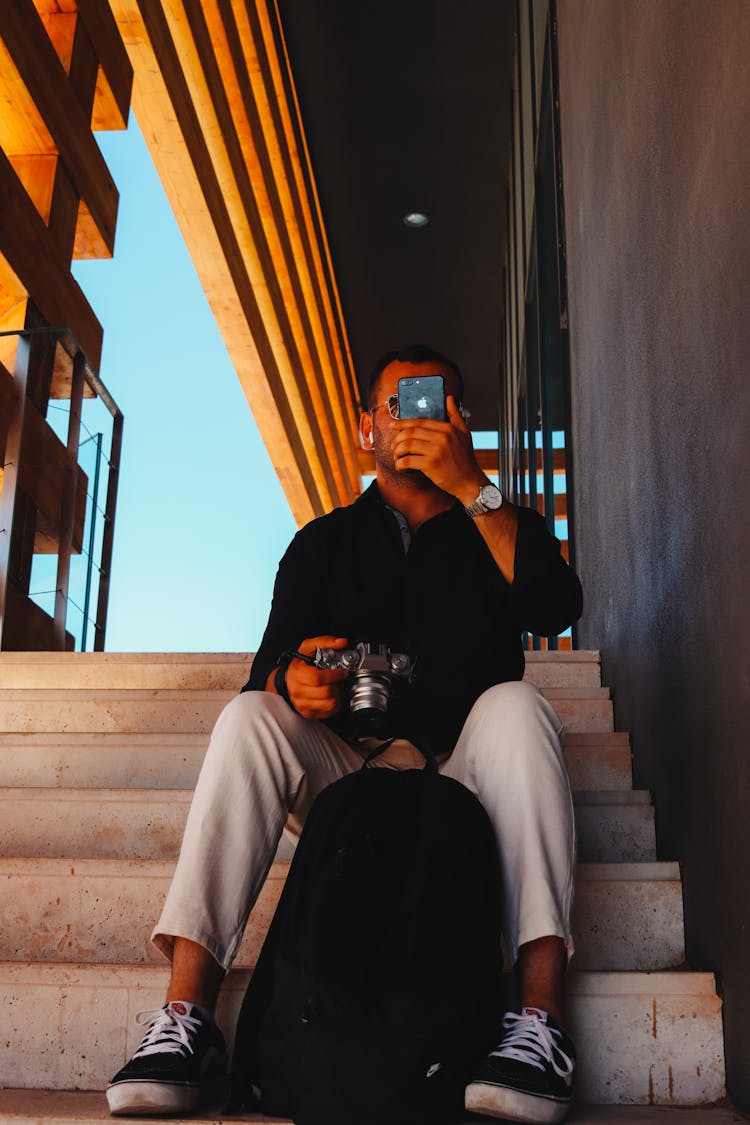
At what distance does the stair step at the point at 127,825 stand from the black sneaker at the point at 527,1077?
0.82 metres

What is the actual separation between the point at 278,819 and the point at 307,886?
19 cm

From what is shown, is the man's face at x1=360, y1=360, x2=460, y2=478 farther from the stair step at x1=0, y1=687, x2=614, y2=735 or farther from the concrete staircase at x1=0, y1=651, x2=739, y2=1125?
the stair step at x1=0, y1=687, x2=614, y2=735

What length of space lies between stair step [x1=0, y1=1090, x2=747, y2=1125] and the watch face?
91cm

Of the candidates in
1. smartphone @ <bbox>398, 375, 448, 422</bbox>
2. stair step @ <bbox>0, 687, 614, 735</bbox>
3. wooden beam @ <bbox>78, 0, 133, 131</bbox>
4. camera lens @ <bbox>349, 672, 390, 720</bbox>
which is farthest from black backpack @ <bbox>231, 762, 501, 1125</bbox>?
wooden beam @ <bbox>78, 0, 133, 131</bbox>

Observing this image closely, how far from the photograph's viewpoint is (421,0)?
7.99 m

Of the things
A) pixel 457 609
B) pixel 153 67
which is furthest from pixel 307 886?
pixel 153 67

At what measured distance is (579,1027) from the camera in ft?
5.52

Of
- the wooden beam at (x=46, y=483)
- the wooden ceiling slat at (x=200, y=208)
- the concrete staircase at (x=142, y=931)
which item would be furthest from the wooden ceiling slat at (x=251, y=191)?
the concrete staircase at (x=142, y=931)

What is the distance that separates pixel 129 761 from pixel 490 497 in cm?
123

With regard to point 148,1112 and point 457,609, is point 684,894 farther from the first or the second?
point 148,1112

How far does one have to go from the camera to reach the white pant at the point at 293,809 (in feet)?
5.26

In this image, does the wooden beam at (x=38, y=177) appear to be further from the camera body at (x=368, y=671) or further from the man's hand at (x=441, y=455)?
the camera body at (x=368, y=671)

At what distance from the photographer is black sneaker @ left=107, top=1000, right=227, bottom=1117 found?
→ 1.44 meters

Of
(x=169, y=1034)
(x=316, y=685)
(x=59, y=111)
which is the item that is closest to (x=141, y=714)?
(x=316, y=685)
